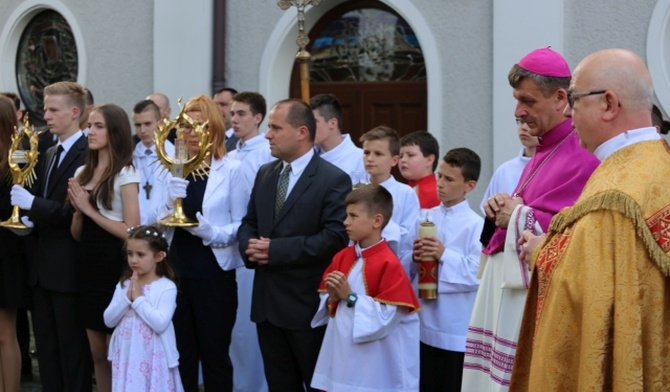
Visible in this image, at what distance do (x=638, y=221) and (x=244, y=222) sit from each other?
3415 millimetres

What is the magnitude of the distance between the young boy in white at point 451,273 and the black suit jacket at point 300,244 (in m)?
0.52

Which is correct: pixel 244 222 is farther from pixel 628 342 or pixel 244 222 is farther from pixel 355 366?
pixel 628 342

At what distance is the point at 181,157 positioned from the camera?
6.30 m

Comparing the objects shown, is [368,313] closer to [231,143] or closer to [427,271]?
[427,271]

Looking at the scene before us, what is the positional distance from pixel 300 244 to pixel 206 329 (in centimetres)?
104

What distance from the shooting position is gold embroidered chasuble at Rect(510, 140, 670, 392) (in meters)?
3.21

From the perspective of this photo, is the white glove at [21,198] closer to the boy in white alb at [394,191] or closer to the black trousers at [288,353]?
the black trousers at [288,353]

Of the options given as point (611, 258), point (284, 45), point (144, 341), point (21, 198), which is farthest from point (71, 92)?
point (611, 258)

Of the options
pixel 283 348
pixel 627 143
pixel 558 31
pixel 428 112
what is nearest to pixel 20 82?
pixel 428 112

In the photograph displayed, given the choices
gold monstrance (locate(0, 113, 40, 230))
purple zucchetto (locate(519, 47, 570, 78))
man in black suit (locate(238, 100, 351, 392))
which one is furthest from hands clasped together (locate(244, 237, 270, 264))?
purple zucchetto (locate(519, 47, 570, 78))

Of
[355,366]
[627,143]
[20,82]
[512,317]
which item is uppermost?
[20,82]

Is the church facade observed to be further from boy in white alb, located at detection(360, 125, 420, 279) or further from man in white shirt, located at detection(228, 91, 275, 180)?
boy in white alb, located at detection(360, 125, 420, 279)

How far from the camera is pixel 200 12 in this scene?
1086cm

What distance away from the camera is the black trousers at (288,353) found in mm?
5922
